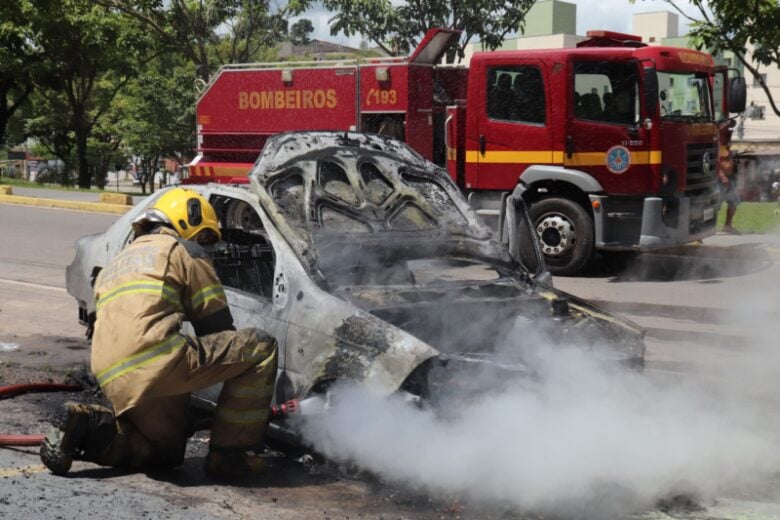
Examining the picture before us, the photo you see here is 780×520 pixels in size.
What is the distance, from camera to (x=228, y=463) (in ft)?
14.3

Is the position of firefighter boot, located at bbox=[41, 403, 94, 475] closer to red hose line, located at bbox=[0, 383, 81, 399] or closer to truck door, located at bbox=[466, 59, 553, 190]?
red hose line, located at bbox=[0, 383, 81, 399]

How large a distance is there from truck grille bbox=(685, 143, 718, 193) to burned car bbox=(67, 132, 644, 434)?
5397mm

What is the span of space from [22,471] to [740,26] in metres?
11.5

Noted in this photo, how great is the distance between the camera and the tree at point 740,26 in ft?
41.4

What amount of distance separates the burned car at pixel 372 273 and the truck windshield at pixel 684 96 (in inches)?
207

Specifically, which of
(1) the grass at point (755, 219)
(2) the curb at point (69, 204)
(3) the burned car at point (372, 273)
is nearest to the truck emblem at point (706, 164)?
(1) the grass at point (755, 219)

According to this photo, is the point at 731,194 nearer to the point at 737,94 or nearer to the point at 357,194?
the point at 737,94

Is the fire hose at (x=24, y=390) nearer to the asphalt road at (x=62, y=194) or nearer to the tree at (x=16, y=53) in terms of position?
the asphalt road at (x=62, y=194)

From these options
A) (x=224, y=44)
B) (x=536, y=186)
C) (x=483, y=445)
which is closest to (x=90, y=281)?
(x=483, y=445)

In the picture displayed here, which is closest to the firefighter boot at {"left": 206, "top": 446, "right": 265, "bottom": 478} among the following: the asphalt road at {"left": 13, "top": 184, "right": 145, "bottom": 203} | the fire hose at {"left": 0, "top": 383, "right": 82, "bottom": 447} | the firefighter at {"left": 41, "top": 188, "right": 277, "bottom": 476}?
the firefighter at {"left": 41, "top": 188, "right": 277, "bottom": 476}

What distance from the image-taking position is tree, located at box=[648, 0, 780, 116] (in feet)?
41.4

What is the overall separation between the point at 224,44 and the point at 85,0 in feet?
47.9

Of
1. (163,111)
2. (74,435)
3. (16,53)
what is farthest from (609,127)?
(16,53)

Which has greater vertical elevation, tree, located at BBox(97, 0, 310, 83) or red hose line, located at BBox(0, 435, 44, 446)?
tree, located at BBox(97, 0, 310, 83)
